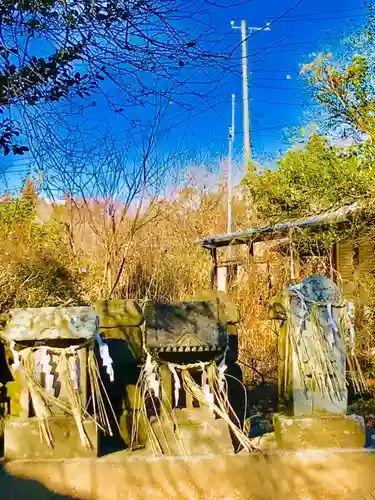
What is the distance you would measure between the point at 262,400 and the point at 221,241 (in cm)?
580

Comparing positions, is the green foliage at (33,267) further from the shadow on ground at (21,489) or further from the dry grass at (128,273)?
the shadow on ground at (21,489)

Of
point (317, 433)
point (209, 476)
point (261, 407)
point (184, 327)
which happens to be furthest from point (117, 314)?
point (261, 407)

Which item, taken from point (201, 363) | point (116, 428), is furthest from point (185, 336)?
point (116, 428)

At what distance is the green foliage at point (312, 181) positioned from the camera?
27.9ft

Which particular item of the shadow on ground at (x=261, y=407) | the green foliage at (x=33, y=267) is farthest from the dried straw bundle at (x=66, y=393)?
the green foliage at (x=33, y=267)

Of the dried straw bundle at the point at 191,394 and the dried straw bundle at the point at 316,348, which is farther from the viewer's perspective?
the dried straw bundle at the point at 316,348

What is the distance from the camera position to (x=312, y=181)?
10133 millimetres

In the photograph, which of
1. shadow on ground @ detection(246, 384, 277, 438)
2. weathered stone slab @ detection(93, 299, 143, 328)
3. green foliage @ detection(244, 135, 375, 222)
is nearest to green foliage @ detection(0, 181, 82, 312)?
shadow on ground @ detection(246, 384, 277, 438)

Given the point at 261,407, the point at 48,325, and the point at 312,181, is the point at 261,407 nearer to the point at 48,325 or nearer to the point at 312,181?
the point at 48,325

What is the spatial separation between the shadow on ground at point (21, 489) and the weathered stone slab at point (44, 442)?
0.40 feet

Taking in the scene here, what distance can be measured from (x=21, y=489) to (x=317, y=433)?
186cm

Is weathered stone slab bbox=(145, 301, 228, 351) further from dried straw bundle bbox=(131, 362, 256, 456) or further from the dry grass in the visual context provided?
the dry grass

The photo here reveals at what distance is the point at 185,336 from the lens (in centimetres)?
362

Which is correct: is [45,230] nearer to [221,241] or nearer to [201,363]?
[221,241]
